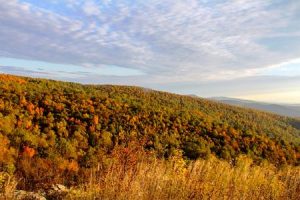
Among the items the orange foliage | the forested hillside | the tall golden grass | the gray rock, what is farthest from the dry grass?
the orange foliage

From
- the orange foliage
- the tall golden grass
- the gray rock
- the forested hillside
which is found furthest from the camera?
the forested hillside

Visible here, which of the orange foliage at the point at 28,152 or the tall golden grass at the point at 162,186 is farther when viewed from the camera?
the orange foliage at the point at 28,152

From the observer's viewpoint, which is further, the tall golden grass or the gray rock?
the gray rock

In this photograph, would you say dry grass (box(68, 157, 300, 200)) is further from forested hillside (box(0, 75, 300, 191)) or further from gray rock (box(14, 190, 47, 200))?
forested hillside (box(0, 75, 300, 191))

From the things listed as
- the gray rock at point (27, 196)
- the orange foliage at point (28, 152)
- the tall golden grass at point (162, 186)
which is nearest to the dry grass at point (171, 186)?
the tall golden grass at point (162, 186)

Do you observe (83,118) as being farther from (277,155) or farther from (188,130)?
(277,155)

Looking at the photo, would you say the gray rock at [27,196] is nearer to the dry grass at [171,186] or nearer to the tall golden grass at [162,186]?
the tall golden grass at [162,186]

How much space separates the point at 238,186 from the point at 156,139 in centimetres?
2367

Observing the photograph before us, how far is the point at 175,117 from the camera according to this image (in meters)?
43.4

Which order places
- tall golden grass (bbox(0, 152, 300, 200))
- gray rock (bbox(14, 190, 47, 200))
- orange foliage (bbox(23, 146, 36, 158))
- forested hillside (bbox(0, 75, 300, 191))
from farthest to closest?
forested hillside (bbox(0, 75, 300, 191))
orange foliage (bbox(23, 146, 36, 158))
gray rock (bbox(14, 190, 47, 200))
tall golden grass (bbox(0, 152, 300, 200))

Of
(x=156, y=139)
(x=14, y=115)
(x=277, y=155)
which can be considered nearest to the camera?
(x=14, y=115)

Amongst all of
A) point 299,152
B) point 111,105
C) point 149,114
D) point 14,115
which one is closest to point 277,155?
point 299,152

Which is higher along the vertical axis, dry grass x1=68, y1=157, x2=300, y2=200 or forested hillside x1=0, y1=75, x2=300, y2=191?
dry grass x1=68, y1=157, x2=300, y2=200

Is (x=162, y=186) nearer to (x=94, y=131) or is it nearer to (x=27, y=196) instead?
(x=27, y=196)
